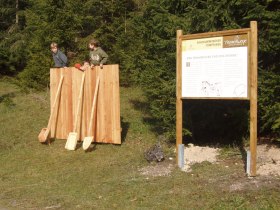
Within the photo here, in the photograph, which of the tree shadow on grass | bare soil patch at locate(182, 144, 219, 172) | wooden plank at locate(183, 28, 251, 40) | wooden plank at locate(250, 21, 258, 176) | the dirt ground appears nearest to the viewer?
wooden plank at locate(250, 21, 258, 176)

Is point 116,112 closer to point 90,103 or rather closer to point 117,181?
point 90,103

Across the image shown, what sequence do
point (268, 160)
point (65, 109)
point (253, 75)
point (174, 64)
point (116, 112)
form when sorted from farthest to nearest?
point (65, 109), point (116, 112), point (174, 64), point (268, 160), point (253, 75)

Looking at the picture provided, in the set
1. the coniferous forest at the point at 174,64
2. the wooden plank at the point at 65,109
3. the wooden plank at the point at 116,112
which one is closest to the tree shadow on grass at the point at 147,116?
the coniferous forest at the point at 174,64

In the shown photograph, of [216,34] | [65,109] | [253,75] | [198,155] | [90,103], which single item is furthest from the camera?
[65,109]

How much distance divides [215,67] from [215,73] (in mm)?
106

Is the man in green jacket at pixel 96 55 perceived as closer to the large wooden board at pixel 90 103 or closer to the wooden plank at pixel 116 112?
the large wooden board at pixel 90 103

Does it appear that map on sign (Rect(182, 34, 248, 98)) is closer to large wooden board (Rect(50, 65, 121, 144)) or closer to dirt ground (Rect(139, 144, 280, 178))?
dirt ground (Rect(139, 144, 280, 178))

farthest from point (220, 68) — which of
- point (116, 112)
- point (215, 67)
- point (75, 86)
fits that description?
point (75, 86)

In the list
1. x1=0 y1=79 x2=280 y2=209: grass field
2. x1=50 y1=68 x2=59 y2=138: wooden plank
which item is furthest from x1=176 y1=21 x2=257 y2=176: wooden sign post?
x1=50 y1=68 x2=59 y2=138: wooden plank

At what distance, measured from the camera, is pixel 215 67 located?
7.84 meters

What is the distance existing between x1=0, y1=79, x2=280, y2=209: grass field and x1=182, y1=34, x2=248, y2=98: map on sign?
4.66ft

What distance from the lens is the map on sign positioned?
24.5 ft

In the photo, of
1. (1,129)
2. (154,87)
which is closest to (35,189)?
(154,87)

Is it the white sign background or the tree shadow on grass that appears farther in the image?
the tree shadow on grass
